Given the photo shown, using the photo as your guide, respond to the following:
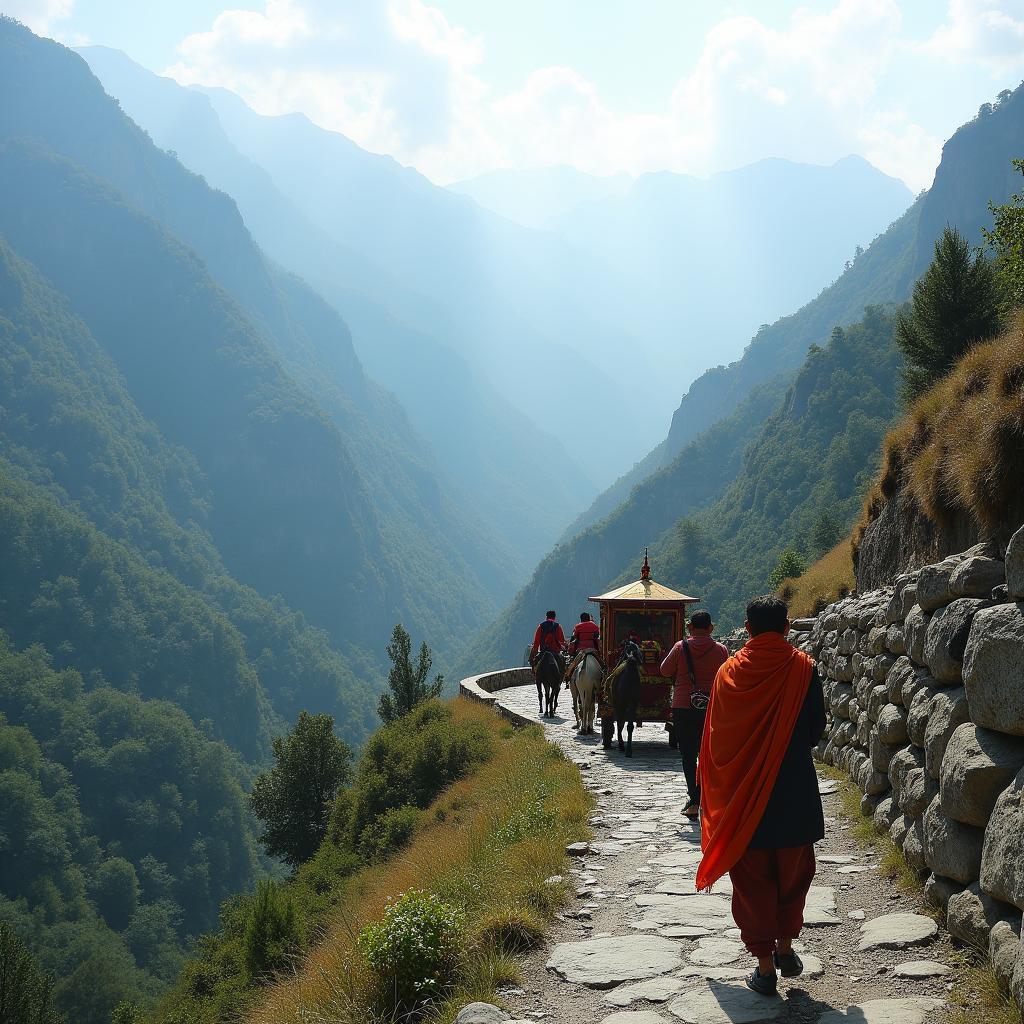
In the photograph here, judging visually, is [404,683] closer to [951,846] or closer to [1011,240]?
[1011,240]

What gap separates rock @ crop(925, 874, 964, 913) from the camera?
4.80 m

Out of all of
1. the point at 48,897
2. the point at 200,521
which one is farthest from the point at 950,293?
the point at 200,521

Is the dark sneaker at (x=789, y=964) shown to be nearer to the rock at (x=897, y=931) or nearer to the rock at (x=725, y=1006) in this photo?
the rock at (x=725, y=1006)

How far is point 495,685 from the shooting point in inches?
1085

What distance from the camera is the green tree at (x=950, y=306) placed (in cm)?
2919

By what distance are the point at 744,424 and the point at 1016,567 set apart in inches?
5691

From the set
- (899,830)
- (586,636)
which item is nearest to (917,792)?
(899,830)

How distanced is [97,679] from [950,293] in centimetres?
10985

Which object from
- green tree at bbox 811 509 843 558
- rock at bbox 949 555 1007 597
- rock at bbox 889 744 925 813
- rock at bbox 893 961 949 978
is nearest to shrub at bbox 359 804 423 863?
rock at bbox 889 744 925 813

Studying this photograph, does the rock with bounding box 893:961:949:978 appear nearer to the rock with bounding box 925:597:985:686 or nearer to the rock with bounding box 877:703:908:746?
the rock with bounding box 925:597:985:686

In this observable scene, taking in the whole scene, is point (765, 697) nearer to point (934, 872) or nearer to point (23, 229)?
point (934, 872)

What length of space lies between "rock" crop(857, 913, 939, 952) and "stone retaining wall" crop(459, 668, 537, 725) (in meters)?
12.4

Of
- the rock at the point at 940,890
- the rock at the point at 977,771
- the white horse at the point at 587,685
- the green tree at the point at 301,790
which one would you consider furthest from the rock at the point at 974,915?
the green tree at the point at 301,790

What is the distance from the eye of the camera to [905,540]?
9.20m
